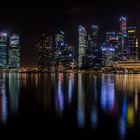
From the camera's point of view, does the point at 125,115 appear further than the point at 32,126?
Yes

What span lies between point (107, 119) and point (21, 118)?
4.95 metres

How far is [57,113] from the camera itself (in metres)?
22.0

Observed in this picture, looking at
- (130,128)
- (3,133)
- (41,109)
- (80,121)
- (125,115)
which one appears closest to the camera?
(3,133)

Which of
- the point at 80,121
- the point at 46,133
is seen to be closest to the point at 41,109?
the point at 80,121

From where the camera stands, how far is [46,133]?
15.6 m

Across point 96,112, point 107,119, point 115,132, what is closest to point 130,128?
point 115,132

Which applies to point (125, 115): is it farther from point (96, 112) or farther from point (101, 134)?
point (101, 134)

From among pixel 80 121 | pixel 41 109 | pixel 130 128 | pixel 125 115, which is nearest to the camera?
pixel 130 128

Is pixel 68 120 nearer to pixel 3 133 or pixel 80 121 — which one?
pixel 80 121

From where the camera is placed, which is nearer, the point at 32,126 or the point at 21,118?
the point at 32,126

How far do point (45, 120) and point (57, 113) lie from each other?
296 centimetres

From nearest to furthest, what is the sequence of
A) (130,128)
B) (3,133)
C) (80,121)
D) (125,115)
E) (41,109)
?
(3,133)
(130,128)
(80,121)
(125,115)
(41,109)

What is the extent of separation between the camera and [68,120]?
1925 cm

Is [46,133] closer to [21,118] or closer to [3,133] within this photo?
[3,133]
